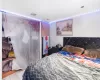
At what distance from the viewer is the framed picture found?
358cm

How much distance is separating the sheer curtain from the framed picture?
0.94 m

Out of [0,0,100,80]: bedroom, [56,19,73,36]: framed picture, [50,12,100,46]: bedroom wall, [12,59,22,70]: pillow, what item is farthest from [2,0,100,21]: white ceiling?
[12,59,22,70]: pillow

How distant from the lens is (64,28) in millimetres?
3828

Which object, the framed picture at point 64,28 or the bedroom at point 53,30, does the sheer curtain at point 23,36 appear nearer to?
the bedroom at point 53,30

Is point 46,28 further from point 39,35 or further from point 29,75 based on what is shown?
point 29,75

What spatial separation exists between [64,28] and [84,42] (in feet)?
3.68

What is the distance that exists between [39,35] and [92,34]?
2.20 metres

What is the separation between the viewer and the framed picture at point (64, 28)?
11.7 ft

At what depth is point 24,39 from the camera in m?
3.29

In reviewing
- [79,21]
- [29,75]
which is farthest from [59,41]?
[29,75]

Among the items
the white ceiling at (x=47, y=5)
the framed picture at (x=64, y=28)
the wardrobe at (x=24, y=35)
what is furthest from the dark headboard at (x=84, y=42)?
the wardrobe at (x=24, y=35)

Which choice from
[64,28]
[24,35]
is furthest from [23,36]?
[64,28]

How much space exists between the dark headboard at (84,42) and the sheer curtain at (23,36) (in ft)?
4.51

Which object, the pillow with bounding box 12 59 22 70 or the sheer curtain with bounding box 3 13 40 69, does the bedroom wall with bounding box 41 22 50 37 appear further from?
the pillow with bounding box 12 59 22 70
